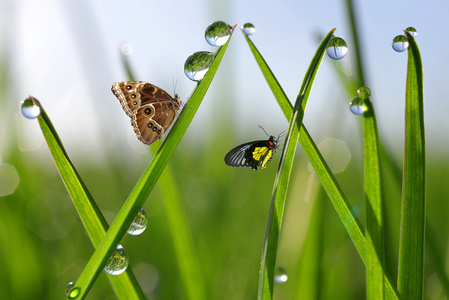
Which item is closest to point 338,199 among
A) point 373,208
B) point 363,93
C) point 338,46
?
point 373,208

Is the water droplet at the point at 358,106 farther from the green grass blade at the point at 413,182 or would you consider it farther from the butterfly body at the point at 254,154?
the butterfly body at the point at 254,154

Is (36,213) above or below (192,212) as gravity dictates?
below

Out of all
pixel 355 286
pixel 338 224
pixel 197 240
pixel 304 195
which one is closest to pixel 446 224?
pixel 338 224

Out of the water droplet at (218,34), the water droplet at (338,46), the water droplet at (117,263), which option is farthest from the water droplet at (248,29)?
the water droplet at (117,263)

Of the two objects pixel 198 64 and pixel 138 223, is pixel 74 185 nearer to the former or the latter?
pixel 138 223

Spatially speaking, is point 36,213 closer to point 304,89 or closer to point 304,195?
point 304,195

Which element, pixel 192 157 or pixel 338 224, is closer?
pixel 338 224

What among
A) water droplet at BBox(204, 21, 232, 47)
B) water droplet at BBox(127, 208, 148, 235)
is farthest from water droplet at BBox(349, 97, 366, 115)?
water droplet at BBox(127, 208, 148, 235)
